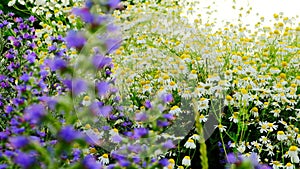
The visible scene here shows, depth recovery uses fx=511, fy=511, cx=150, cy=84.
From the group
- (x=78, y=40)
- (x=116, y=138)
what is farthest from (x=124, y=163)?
(x=116, y=138)

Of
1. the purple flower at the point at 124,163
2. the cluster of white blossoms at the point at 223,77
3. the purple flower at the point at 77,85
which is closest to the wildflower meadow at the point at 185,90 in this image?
the cluster of white blossoms at the point at 223,77

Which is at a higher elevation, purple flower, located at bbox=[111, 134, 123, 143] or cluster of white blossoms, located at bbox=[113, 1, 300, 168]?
cluster of white blossoms, located at bbox=[113, 1, 300, 168]

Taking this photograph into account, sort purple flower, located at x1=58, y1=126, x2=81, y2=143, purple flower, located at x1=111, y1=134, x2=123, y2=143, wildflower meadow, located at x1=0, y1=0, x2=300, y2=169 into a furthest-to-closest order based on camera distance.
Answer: wildflower meadow, located at x1=0, y1=0, x2=300, y2=169, purple flower, located at x1=111, y1=134, x2=123, y2=143, purple flower, located at x1=58, y1=126, x2=81, y2=143

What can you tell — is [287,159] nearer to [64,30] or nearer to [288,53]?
[288,53]

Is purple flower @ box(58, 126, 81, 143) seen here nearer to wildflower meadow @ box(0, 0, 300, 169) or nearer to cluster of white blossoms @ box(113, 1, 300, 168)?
wildflower meadow @ box(0, 0, 300, 169)

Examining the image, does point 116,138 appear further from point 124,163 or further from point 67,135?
point 67,135

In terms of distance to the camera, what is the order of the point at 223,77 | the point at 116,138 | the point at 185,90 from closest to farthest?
the point at 116,138
the point at 185,90
the point at 223,77

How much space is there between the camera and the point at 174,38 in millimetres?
4168

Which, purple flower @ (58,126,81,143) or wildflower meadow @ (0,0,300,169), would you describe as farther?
wildflower meadow @ (0,0,300,169)

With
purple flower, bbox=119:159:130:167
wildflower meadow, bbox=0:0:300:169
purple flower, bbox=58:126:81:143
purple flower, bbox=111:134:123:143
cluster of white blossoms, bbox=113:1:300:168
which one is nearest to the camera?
purple flower, bbox=58:126:81:143

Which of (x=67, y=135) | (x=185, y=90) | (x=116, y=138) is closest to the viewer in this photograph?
(x=67, y=135)

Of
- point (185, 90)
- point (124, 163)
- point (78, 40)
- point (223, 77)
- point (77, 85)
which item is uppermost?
point (223, 77)

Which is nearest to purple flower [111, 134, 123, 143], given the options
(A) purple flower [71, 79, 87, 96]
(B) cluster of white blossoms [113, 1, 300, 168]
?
(B) cluster of white blossoms [113, 1, 300, 168]

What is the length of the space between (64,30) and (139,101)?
4.70 feet
